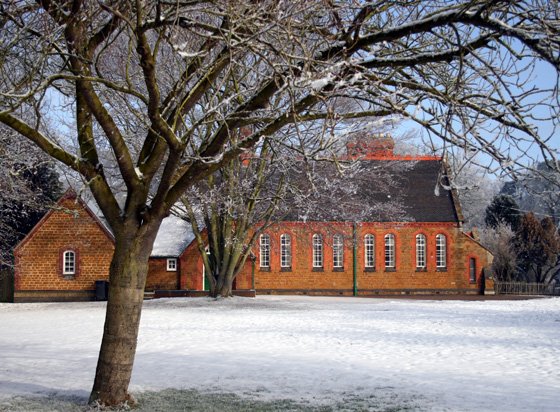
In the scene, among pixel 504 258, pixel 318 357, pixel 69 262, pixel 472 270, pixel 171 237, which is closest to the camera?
pixel 318 357

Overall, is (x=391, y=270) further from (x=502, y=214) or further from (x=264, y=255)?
(x=502, y=214)

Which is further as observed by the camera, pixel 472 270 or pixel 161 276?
pixel 472 270

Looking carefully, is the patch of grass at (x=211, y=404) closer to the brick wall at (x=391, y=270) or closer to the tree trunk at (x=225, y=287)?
the tree trunk at (x=225, y=287)

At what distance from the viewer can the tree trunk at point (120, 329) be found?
9.17 meters

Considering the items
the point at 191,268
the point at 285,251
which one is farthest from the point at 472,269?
the point at 191,268

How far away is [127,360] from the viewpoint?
923 cm

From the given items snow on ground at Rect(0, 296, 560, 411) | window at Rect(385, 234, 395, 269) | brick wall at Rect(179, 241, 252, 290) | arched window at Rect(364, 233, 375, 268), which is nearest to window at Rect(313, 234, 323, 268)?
arched window at Rect(364, 233, 375, 268)

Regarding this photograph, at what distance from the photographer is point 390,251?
4738 centimetres

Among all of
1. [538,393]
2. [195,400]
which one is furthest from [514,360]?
[195,400]

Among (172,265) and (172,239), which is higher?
(172,239)

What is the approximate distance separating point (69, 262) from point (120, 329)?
104 ft

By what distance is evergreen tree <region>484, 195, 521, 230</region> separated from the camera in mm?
57344

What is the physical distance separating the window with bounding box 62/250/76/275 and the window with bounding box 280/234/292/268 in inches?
527

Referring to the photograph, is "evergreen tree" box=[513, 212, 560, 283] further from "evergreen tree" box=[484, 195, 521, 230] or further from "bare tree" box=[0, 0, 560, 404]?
"bare tree" box=[0, 0, 560, 404]
